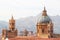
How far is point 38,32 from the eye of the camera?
60781mm

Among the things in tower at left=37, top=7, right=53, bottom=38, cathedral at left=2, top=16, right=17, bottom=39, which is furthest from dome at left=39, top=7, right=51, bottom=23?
cathedral at left=2, top=16, right=17, bottom=39

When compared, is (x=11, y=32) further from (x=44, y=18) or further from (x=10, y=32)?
(x=44, y=18)

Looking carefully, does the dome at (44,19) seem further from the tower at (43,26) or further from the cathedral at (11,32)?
the cathedral at (11,32)

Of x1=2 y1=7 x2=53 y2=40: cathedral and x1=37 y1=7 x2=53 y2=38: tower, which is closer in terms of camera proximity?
x1=37 y1=7 x2=53 y2=38: tower

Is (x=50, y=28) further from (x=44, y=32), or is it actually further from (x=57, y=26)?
(x=57, y=26)

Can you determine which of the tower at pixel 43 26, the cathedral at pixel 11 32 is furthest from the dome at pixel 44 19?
the cathedral at pixel 11 32

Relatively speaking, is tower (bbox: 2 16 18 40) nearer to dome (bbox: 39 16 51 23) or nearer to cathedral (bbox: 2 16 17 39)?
cathedral (bbox: 2 16 17 39)

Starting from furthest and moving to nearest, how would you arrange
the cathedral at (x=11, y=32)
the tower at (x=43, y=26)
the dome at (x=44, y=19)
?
the cathedral at (x=11, y=32) < the dome at (x=44, y=19) < the tower at (x=43, y=26)

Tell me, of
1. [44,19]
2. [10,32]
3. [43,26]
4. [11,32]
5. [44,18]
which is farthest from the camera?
[11,32]

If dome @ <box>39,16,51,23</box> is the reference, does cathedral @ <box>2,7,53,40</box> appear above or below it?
below

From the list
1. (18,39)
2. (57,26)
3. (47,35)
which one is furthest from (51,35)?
(57,26)

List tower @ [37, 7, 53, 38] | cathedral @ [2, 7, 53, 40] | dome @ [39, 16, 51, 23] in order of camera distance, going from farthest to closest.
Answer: dome @ [39, 16, 51, 23]
cathedral @ [2, 7, 53, 40]
tower @ [37, 7, 53, 38]

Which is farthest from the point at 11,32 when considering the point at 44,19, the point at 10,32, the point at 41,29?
the point at 44,19

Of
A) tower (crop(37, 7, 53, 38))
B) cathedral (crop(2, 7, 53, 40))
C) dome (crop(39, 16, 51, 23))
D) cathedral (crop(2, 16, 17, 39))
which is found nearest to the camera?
tower (crop(37, 7, 53, 38))
